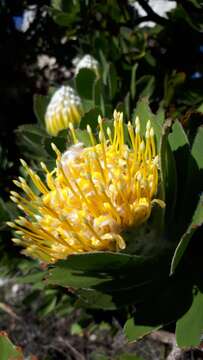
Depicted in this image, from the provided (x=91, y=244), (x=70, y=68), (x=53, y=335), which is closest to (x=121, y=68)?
(x=70, y=68)

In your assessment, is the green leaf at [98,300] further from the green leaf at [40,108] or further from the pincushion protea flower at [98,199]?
the green leaf at [40,108]

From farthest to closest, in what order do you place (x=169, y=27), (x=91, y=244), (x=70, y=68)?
(x=70, y=68), (x=169, y=27), (x=91, y=244)

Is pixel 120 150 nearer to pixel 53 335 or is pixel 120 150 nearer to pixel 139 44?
pixel 139 44

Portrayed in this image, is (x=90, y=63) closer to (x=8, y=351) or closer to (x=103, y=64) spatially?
(x=103, y=64)

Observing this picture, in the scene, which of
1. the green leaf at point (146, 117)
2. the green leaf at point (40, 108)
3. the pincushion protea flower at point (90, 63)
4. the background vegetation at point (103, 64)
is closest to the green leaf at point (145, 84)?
the background vegetation at point (103, 64)

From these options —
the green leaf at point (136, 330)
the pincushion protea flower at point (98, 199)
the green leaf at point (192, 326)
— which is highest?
the pincushion protea flower at point (98, 199)
